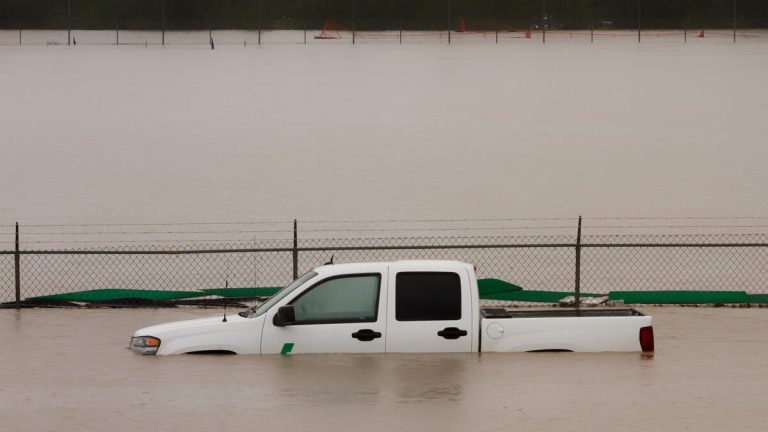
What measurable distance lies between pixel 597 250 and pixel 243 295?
2159 centimetres

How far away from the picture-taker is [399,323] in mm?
14625

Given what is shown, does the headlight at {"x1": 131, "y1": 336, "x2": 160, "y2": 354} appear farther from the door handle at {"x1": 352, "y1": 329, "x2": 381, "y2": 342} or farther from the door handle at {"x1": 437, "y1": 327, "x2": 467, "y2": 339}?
the door handle at {"x1": 437, "y1": 327, "x2": 467, "y2": 339}

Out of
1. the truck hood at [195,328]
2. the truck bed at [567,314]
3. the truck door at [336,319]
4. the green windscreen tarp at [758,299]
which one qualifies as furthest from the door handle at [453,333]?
the green windscreen tarp at [758,299]

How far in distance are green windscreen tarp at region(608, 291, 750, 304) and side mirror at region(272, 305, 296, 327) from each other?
8.58 m

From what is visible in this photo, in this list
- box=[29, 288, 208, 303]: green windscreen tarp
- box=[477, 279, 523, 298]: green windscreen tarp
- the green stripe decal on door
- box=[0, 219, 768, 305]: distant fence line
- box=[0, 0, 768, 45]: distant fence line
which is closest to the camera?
the green stripe decal on door

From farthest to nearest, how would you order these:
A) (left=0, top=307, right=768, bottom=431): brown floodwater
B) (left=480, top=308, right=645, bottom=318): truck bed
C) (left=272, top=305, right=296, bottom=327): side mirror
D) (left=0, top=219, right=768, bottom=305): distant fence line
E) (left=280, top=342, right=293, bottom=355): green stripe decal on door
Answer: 1. (left=0, top=219, right=768, bottom=305): distant fence line
2. (left=480, top=308, right=645, bottom=318): truck bed
3. (left=280, top=342, right=293, bottom=355): green stripe decal on door
4. (left=272, top=305, right=296, bottom=327): side mirror
5. (left=0, top=307, right=768, bottom=431): brown floodwater

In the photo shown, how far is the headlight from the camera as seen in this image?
49.9ft

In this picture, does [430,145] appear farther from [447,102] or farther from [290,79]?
[290,79]

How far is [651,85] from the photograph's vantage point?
14762 centimetres

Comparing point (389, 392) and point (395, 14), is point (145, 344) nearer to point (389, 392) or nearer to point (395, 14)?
point (389, 392)

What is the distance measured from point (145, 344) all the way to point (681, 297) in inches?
388

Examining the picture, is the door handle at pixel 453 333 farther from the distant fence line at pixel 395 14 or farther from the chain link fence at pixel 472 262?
the distant fence line at pixel 395 14

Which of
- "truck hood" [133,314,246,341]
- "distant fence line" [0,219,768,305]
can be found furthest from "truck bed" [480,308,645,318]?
"distant fence line" [0,219,768,305]

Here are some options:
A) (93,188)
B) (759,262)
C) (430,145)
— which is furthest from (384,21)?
(759,262)
